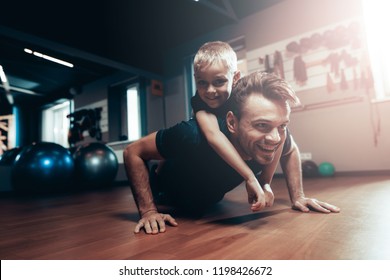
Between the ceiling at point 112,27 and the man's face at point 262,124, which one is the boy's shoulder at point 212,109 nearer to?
the man's face at point 262,124

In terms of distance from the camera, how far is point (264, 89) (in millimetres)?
813

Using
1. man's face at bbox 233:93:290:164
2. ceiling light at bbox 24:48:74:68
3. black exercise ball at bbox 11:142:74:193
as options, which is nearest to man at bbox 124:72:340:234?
man's face at bbox 233:93:290:164

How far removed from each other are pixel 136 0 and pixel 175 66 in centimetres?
81

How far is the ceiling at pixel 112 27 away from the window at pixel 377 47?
40.5 inches

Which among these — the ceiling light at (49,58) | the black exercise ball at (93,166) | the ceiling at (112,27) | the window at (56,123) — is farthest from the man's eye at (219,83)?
the window at (56,123)

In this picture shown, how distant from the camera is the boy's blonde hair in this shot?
2.79ft

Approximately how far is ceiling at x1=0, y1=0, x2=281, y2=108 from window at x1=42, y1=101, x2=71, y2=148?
2.18 metres

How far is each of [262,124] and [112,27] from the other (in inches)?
102

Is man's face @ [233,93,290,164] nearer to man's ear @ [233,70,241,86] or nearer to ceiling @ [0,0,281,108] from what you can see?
man's ear @ [233,70,241,86]

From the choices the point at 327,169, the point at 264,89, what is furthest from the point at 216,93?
the point at 327,169

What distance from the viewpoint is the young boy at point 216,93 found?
81cm

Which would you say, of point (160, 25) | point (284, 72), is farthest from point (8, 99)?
point (284, 72)

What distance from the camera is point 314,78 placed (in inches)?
114
